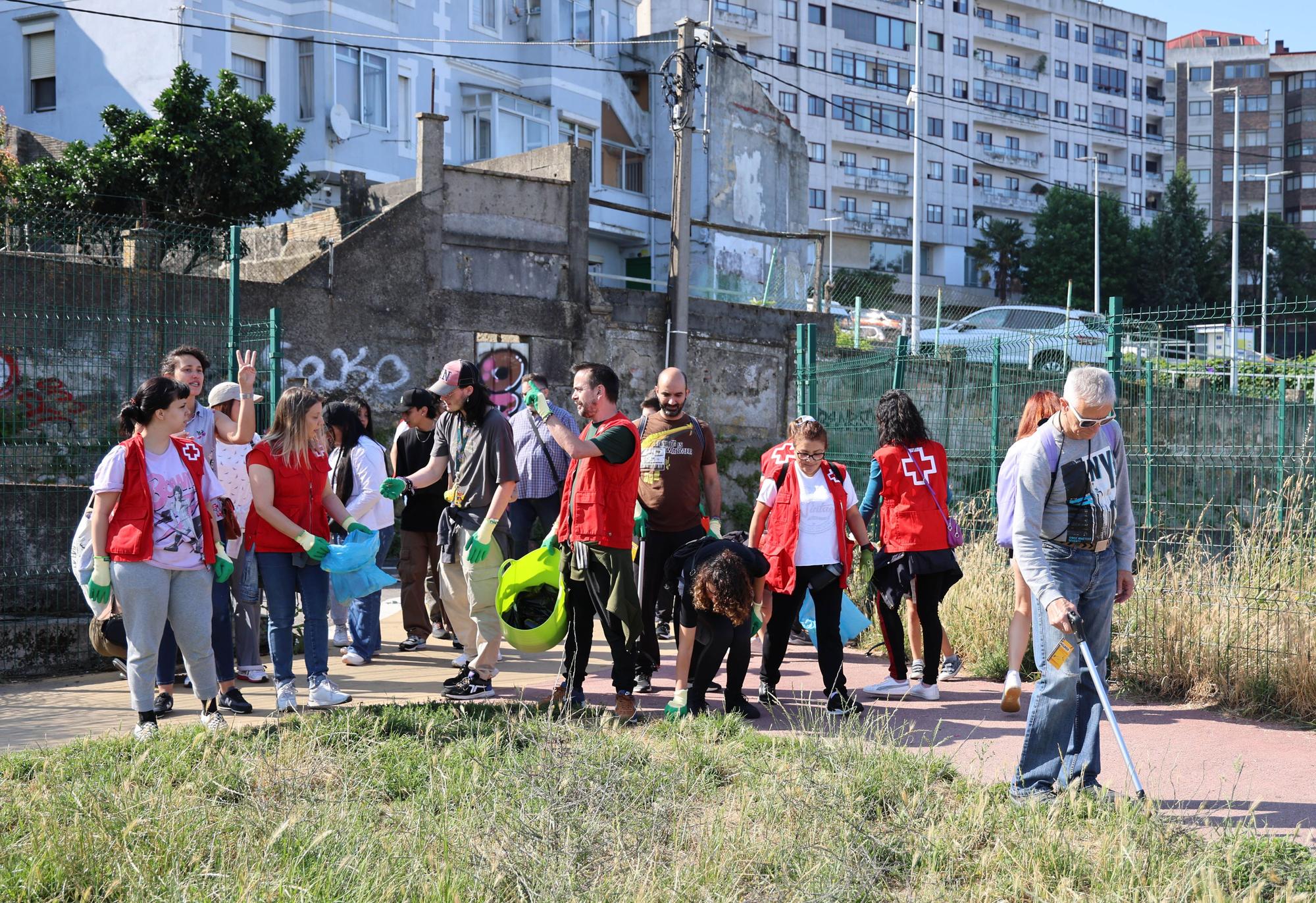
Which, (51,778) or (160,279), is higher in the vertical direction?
(160,279)

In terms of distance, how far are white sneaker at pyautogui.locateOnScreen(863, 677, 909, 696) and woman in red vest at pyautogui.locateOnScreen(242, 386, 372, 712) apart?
311cm

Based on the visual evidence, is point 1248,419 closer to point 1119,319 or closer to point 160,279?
point 1119,319

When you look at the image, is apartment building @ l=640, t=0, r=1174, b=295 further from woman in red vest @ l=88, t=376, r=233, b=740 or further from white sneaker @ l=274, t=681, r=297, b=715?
woman in red vest @ l=88, t=376, r=233, b=740

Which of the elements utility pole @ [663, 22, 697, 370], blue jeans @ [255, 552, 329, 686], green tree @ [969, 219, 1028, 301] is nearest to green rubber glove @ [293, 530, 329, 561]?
blue jeans @ [255, 552, 329, 686]

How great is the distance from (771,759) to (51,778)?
122 inches

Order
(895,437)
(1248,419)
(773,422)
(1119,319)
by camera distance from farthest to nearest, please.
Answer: (773,422), (1248,419), (1119,319), (895,437)

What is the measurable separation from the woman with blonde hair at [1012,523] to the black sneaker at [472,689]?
295cm

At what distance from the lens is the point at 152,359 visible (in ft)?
31.8

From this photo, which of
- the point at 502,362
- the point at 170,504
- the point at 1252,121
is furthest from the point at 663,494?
the point at 1252,121

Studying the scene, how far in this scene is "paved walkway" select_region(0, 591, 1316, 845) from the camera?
5.45 metres

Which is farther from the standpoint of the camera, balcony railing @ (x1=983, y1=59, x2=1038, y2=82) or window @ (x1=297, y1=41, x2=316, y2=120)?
balcony railing @ (x1=983, y1=59, x2=1038, y2=82)

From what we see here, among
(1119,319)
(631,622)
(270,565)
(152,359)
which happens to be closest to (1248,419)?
(1119,319)

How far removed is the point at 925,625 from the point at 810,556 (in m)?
1.02

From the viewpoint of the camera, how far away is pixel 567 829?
15.0ft
